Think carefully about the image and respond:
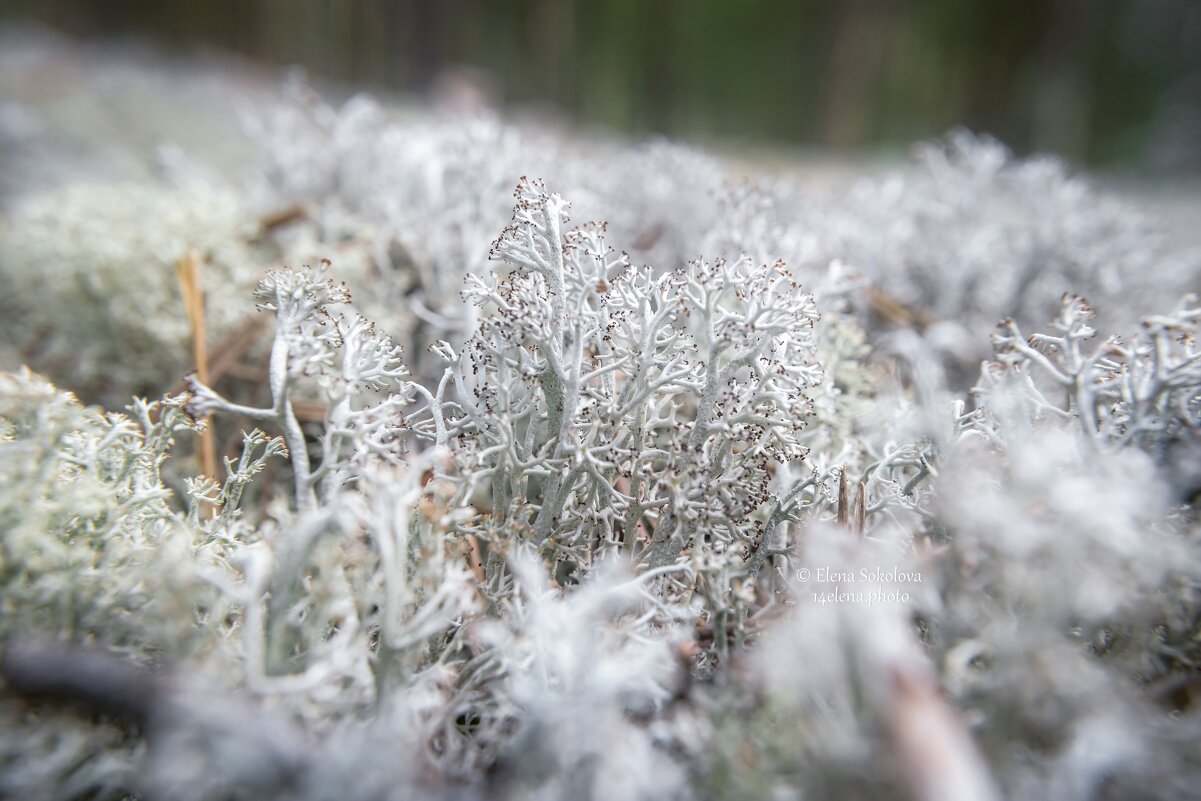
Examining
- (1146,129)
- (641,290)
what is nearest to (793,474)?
(641,290)

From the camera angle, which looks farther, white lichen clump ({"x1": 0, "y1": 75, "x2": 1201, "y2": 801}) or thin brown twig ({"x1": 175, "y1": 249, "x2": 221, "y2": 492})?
thin brown twig ({"x1": 175, "y1": 249, "x2": 221, "y2": 492})

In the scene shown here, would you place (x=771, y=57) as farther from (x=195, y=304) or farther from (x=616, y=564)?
(x=616, y=564)

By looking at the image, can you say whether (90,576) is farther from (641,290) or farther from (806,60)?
(806,60)

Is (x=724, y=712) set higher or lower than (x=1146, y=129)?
lower

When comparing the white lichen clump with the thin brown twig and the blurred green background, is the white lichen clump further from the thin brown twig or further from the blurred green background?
the blurred green background

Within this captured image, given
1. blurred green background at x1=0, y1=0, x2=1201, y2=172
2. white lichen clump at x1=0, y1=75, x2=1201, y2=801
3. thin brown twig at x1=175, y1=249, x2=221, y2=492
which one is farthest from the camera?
blurred green background at x1=0, y1=0, x2=1201, y2=172

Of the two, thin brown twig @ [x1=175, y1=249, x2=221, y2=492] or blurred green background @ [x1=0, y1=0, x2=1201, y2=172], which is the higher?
blurred green background @ [x1=0, y1=0, x2=1201, y2=172]

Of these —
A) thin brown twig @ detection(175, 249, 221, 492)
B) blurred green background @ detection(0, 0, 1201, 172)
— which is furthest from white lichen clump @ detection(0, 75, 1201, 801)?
blurred green background @ detection(0, 0, 1201, 172)

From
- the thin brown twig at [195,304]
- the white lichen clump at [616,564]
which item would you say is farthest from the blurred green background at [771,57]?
the white lichen clump at [616,564]

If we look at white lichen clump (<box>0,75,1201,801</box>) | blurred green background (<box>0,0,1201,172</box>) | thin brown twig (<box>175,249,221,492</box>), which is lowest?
white lichen clump (<box>0,75,1201,801</box>)
